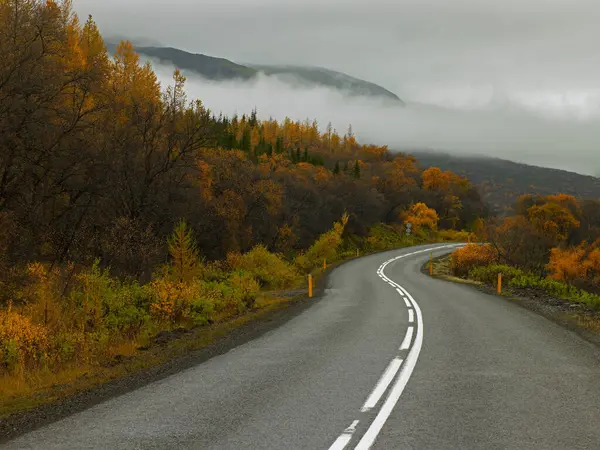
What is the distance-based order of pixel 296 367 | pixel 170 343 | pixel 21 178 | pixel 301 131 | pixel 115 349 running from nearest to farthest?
1. pixel 296 367
2. pixel 115 349
3. pixel 170 343
4. pixel 21 178
5. pixel 301 131

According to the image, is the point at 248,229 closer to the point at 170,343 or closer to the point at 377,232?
the point at 170,343

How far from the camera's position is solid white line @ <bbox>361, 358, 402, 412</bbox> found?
6.16 metres

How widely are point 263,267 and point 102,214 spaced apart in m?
10.5

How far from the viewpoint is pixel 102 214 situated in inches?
930

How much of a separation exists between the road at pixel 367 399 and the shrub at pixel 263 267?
17.6 metres

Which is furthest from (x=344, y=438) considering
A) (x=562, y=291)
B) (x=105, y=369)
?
(x=562, y=291)

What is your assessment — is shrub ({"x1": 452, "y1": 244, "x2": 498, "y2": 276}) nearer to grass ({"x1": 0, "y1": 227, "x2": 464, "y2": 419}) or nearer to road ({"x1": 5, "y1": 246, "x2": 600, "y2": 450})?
road ({"x1": 5, "y1": 246, "x2": 600, "y2": 450})

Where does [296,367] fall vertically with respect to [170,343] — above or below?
above

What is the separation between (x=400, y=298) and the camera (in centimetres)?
2053

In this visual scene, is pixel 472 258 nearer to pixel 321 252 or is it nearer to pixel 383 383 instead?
Result: pixel 321 252

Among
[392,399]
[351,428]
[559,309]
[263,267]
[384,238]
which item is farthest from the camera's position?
[384,238]

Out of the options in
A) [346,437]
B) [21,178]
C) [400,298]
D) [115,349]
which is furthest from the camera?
[400,298]

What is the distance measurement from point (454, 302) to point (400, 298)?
2338 millimetres

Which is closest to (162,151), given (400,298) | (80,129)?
(80,129)
